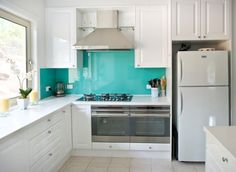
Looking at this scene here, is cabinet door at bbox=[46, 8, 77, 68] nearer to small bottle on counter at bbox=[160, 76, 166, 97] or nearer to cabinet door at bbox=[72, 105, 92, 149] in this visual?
cabinet door at bbox=[72, 105, 92, 149]

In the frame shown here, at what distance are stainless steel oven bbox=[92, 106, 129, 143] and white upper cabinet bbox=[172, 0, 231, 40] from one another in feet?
4.47

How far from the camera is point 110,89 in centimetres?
448

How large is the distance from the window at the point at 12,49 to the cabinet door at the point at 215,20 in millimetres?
2608

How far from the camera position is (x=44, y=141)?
2791 millimetres

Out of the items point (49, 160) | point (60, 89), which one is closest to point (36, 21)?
point (60, 89)

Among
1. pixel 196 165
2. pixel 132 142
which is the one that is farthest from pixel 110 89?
pixel 196 165

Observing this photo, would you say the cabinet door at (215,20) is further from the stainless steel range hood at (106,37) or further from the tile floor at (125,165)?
the tile floor at (125,165)

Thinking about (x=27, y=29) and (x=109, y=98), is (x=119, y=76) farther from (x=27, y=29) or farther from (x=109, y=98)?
(x=27, y=29)

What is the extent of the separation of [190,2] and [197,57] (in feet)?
2.67

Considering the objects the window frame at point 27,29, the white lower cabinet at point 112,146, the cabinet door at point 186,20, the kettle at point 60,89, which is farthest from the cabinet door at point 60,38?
the cabinet door at point 186,20

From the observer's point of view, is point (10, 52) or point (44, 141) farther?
point (10, 52)

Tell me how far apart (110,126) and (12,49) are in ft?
5.81

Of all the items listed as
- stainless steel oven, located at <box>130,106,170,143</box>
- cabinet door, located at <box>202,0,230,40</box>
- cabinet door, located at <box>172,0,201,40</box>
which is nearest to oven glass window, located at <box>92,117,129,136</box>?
stainless steel oven, located at <box>130,106,170,143</box>

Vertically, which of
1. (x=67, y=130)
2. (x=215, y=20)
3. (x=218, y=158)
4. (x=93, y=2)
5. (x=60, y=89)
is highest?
(x=93, y=2)
